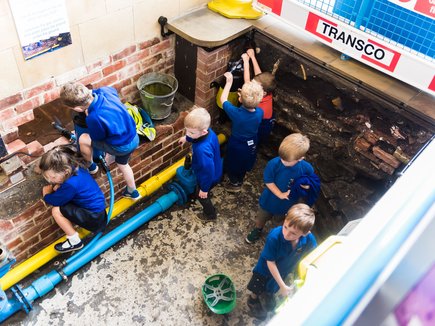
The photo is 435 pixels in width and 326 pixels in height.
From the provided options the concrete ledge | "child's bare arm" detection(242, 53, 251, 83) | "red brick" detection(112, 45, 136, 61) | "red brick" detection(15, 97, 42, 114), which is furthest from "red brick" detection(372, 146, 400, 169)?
"red brick" detection(15, 97, 42, 114)

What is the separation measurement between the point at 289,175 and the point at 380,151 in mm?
856

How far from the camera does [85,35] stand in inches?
129

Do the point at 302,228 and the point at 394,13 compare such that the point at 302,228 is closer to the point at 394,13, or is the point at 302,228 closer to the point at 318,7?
the point at 394,13

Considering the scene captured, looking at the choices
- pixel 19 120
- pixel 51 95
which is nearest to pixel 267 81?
pixel 51 95

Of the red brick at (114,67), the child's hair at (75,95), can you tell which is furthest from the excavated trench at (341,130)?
the child's hair at (75,95)

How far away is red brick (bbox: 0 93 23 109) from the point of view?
10.1 feet

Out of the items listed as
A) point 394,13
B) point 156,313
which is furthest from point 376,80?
point 156,313

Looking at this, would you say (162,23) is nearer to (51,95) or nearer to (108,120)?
(51,95)

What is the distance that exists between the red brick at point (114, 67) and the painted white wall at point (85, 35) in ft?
0.39

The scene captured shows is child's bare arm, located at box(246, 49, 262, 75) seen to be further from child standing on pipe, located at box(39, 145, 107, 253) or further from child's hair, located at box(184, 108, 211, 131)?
child standing on pipe, located at box(39, 145, 107, 253)

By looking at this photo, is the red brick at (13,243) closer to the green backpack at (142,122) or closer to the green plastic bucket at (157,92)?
the green backpack at (142,122)

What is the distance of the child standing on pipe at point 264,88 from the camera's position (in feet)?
12.3

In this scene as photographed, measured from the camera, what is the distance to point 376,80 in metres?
3.35

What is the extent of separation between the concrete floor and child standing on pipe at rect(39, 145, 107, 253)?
1.14 ft
